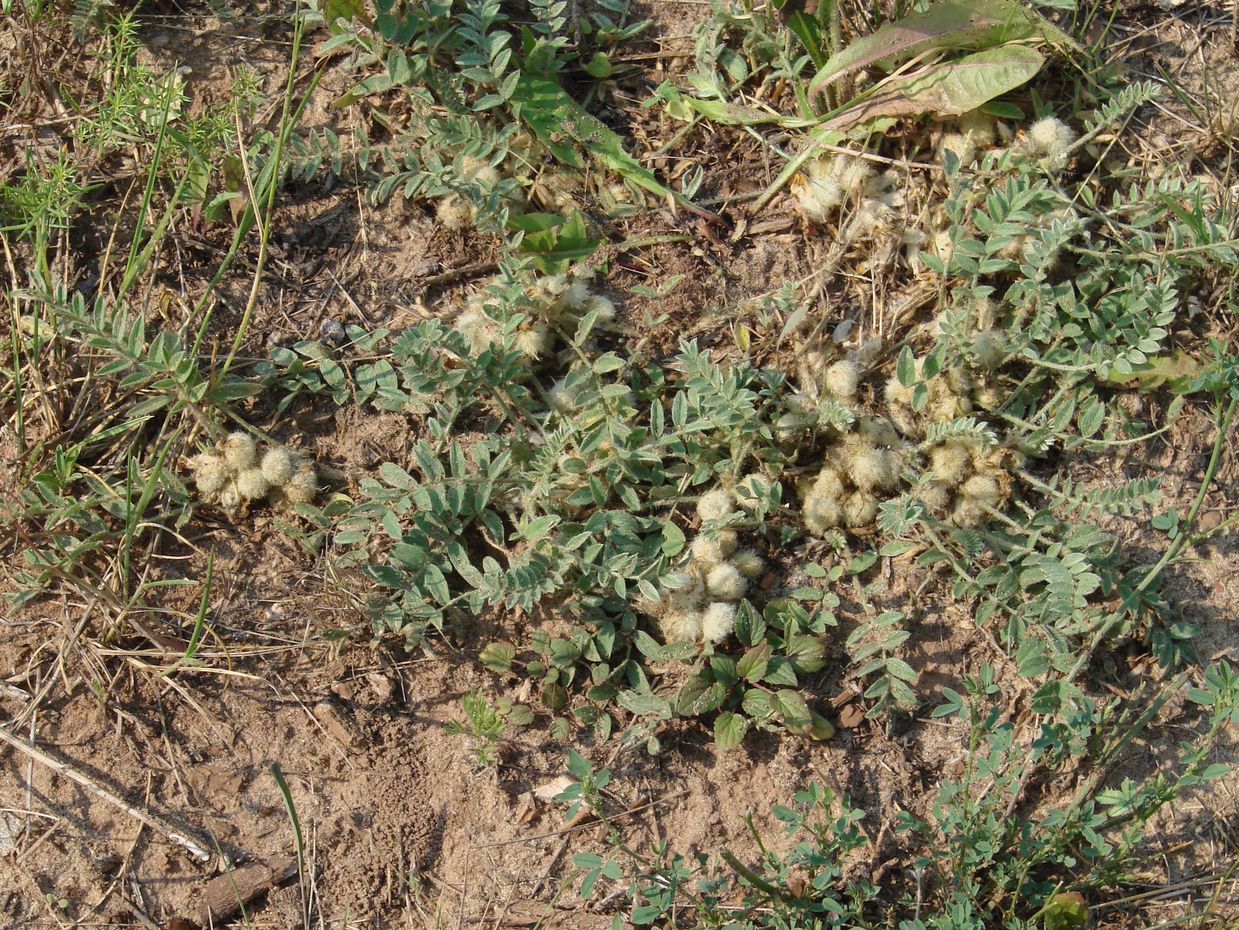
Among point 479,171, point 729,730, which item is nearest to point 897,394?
point 729,730

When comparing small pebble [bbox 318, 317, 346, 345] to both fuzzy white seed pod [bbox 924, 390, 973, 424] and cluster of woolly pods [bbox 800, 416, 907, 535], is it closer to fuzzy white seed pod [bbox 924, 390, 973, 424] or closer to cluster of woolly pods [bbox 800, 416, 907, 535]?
cluster of woolly pods [bbox 800, 416, 907, 535]

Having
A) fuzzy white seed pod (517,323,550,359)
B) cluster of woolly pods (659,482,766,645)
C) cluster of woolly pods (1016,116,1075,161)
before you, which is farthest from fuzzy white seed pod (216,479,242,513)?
cluster of woolly pods (1016,116,1075,161)

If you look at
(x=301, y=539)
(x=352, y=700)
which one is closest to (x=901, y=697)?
(x=352, y=700)

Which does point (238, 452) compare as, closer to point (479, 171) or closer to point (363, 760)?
point (363, 760)

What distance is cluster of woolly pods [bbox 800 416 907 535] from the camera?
3000mm

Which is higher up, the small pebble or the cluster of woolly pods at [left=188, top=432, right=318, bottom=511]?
the small pebble

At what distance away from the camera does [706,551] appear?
9.66 ft

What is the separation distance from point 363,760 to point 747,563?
3.92ft

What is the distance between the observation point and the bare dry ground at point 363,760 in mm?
2834

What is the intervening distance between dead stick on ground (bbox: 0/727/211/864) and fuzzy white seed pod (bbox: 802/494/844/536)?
6.17 feet

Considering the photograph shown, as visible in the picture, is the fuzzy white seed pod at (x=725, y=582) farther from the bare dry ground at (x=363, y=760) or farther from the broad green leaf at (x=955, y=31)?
the broad green leaf at (x=955, y=31)

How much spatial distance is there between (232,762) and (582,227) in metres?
1.82

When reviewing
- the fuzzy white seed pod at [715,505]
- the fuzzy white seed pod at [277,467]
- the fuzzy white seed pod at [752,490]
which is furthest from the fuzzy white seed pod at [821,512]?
the fuzzy white seed pod at [277,467]

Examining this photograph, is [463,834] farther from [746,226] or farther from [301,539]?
[746,226]
